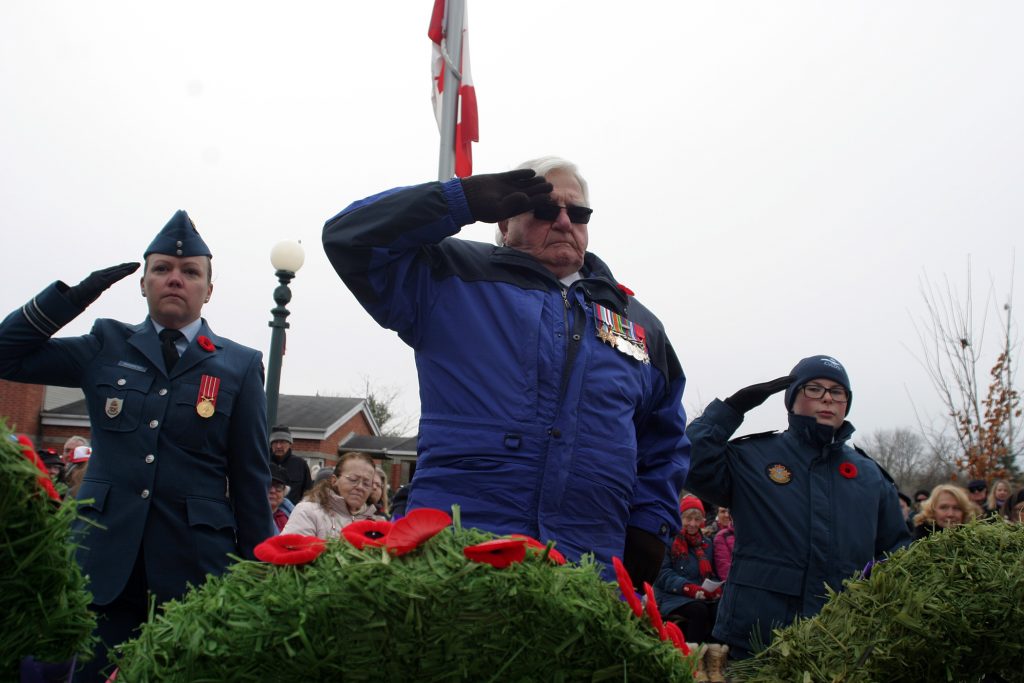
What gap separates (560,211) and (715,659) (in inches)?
86.2

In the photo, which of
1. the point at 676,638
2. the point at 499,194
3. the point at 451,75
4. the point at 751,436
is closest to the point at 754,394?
the point at 751,436

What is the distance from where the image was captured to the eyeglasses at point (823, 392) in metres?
4.02

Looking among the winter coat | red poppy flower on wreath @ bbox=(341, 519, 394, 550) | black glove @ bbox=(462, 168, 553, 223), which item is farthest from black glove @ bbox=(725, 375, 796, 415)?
the winter coat

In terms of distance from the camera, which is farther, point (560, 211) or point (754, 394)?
point (754, 394)

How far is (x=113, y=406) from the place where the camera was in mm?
2898

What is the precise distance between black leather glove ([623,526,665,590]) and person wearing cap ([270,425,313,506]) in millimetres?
6222

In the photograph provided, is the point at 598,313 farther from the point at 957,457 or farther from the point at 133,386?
the point at 957,457

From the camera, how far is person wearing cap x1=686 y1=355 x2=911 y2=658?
3.67m

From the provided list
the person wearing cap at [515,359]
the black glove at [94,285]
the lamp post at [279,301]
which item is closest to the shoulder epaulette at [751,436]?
the person wearing cap at [515,359]

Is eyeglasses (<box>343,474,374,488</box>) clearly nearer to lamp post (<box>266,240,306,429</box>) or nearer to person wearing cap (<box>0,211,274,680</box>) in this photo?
lamp post (<box>266,240,306,429</box>)

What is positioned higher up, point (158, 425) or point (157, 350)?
point (157, 350)

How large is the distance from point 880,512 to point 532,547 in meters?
3.33

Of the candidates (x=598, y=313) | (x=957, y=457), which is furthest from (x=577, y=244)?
(x=957, y=457)

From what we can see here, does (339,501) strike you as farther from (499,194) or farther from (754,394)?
(499,194)
